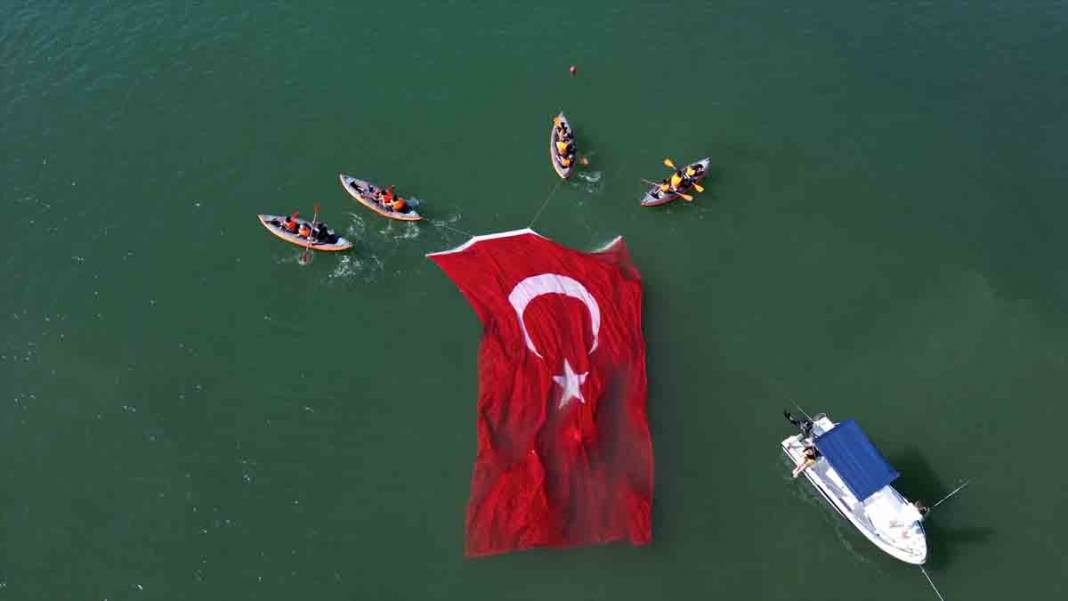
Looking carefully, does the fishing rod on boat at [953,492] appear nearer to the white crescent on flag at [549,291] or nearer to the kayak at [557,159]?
the white crescent on flag at [549,291]

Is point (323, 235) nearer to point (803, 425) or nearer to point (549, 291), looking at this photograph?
point (549, 291)

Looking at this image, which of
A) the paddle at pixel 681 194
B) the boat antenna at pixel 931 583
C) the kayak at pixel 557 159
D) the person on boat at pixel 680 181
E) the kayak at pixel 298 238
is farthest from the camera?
the kayak at pixel 557 159

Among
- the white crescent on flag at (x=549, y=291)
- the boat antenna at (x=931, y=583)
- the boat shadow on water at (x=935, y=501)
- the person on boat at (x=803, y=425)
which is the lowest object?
the boat antenna at (x=931, y=583)

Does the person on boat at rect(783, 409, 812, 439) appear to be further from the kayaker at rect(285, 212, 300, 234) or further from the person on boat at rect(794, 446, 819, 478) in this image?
the kayaker at rect(285, 212, 300, 234)

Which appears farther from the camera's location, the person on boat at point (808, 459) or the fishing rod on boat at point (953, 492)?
the fishing rod on boat at point (953, 492)

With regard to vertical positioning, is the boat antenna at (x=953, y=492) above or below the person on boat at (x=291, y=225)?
below

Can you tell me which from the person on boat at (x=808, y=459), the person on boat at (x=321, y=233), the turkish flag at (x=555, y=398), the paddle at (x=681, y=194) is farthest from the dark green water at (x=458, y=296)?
the turkish flag at (x=555, y=398)

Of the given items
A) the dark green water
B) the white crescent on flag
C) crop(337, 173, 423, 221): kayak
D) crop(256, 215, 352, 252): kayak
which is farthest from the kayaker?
the white crescent on flag
